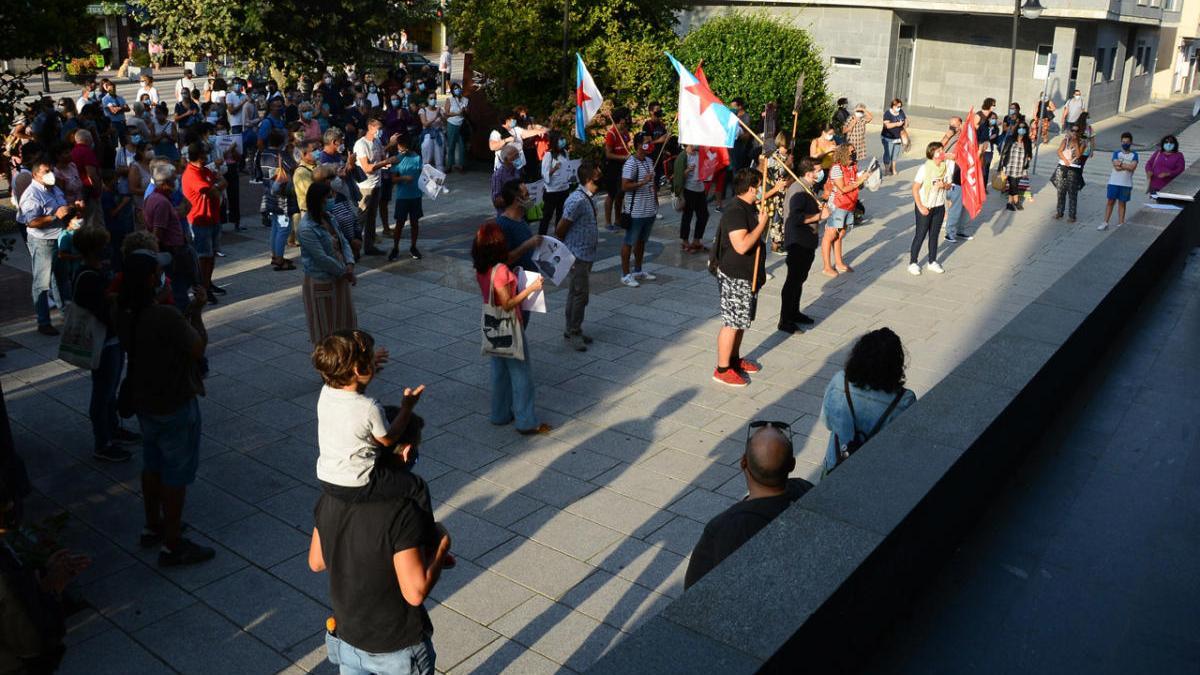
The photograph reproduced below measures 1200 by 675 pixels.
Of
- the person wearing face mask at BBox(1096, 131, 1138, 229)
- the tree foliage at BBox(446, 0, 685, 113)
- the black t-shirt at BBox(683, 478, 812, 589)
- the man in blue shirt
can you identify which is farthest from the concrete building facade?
the black t-shirt at BBox(683, 478, 812, 589)

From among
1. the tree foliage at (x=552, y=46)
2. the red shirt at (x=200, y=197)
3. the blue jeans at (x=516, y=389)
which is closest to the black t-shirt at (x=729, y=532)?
the blue jeans at (x=516, y=389)

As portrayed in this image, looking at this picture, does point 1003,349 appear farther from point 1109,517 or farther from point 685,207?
point 685,207

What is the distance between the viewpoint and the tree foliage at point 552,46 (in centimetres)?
1928

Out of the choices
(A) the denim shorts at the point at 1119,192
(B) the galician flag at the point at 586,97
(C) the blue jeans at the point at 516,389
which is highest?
(B) the galician flag at the point at 586,97

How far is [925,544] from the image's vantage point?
4246mm

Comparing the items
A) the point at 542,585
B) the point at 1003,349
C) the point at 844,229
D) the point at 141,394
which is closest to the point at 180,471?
the point at 141,394

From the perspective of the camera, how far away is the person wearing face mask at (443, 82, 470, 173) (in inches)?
830

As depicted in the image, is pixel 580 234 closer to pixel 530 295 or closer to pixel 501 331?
pixel 530 295

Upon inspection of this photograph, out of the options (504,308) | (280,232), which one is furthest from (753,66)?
(504,308)

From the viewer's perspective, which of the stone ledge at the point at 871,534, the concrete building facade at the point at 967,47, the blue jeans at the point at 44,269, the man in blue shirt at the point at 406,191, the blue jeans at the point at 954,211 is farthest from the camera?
the concrete building facade at the point at 967,47

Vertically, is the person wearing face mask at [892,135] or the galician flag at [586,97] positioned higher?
the galician flag at [586,97]

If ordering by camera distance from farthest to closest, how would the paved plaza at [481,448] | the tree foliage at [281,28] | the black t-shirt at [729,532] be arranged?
1. the tree foliage at [281,28]
2. the paved plaza at [481,448]
3. the black t-shirt at [729,532]

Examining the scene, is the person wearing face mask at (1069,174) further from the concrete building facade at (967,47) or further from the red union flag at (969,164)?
the concrete building facade at (967,47)

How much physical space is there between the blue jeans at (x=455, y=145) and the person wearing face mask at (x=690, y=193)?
766 centimetres
